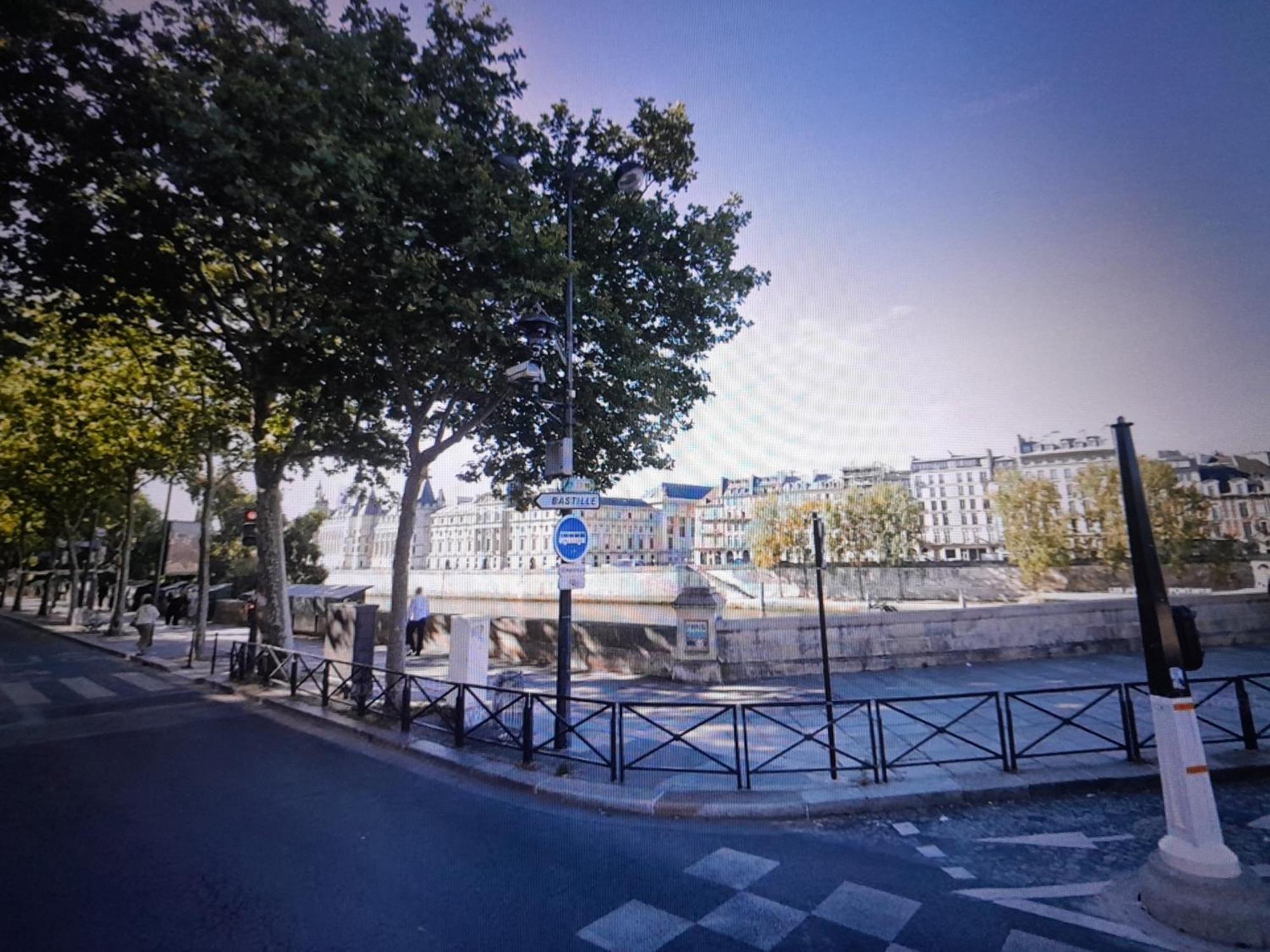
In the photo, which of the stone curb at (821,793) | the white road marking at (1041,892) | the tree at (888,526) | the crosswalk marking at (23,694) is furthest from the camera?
the tree at (888,526)

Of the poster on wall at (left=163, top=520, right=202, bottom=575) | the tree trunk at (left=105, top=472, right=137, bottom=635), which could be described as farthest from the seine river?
the tree trunk at (left=105, top=472, right=137, bottom=635)

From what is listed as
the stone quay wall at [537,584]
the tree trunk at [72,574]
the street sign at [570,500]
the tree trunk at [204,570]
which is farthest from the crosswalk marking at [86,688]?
the stone quay wall at [537,584]

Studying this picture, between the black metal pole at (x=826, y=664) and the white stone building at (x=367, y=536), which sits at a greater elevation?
the white stone building at (x=367, y=536)

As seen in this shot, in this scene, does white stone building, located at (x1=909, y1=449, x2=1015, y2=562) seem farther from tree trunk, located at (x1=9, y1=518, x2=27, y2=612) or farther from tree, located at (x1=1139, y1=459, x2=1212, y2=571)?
tree trunk, located at (x1=9, y1=518, x2=27, y2=612)

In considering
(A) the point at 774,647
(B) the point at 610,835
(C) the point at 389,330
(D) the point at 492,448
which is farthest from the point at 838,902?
(D) the point at 492,448

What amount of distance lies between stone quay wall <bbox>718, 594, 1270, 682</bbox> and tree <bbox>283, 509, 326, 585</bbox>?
3931cm

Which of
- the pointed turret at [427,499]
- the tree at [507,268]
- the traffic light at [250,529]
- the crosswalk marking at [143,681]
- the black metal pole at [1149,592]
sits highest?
the pointed turret at [427,499]

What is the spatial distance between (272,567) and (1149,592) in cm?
1520

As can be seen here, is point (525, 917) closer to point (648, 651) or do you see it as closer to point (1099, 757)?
point (1099, 757)

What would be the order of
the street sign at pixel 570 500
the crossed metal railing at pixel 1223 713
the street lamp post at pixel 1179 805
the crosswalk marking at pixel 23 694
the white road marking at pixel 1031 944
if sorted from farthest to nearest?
the crosswalk marking at pixel 23 694, the street sign at pixel 570 500, the crossed metal railing at pixel 1223 713, the street lamp post at pixel 1179 805, the white road marking at pixel 1031 944

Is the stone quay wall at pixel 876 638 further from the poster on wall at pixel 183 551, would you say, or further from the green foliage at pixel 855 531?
the green foliage at pixel 855 531

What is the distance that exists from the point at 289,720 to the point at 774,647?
1000 centimetres

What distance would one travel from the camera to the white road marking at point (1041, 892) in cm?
435

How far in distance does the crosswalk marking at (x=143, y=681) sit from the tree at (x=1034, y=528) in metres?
51.3
